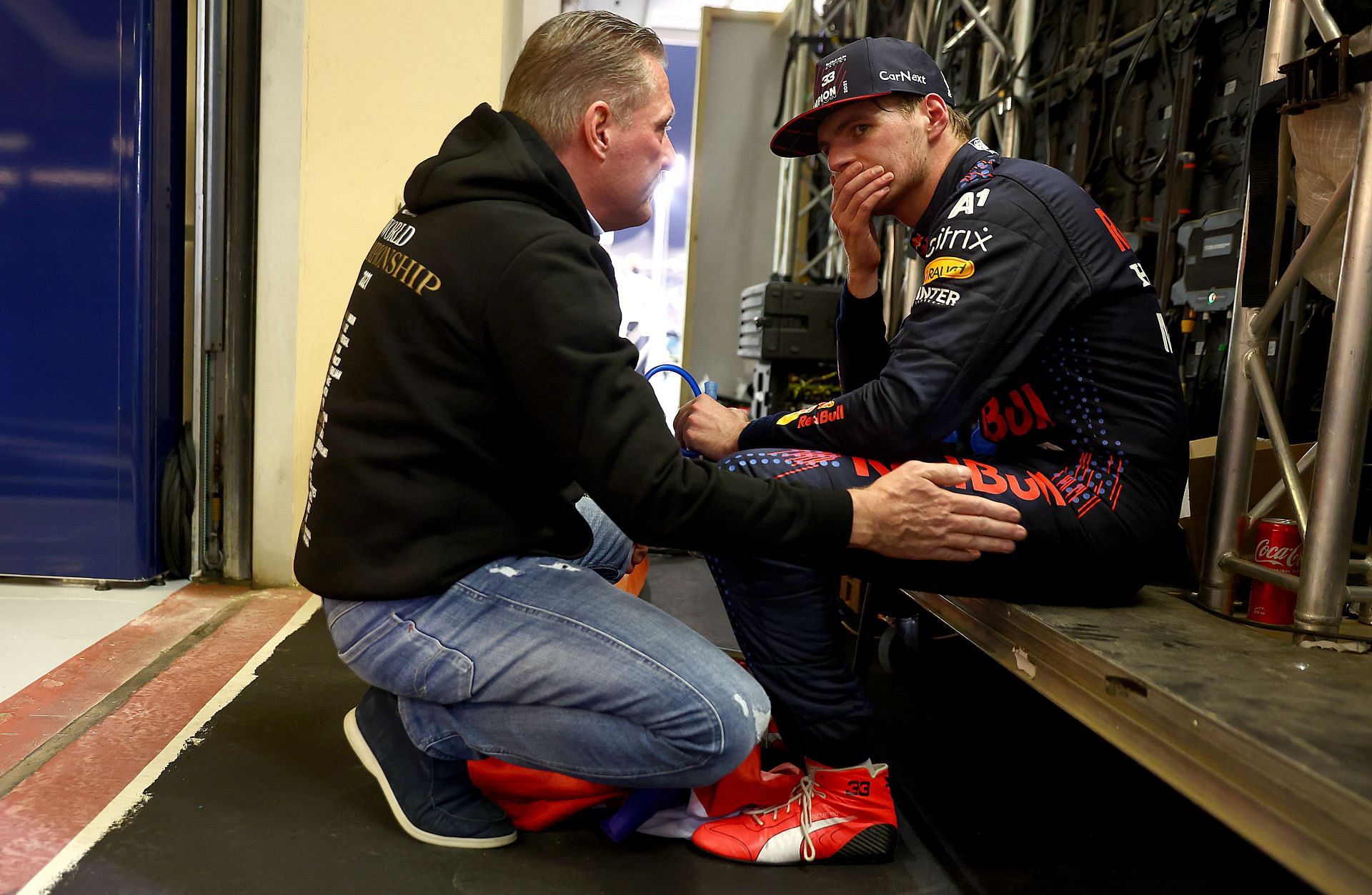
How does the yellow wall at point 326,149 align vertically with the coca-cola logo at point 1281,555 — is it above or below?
above

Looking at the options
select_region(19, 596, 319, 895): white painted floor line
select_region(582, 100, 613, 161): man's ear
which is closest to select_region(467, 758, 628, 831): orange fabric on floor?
select_region(19, 596, 319, 895): white painted floor line

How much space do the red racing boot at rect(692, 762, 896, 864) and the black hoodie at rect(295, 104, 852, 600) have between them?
0.46 m

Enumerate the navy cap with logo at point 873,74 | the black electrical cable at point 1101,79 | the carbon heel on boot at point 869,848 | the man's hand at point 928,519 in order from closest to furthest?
1. the man's hand at point 928,519
2. the carbon heel on boot at point 869,848
3. the navy cap with logo at point 873,74
4. the black electrical cable at point 1101,79

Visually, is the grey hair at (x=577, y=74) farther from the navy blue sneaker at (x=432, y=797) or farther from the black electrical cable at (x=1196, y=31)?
the black electrical cable at (x=1196, y=31)

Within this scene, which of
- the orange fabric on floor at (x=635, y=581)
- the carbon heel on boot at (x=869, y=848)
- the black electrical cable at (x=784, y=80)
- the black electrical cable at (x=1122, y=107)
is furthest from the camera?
the black electrical cable at (x=784, y=80)

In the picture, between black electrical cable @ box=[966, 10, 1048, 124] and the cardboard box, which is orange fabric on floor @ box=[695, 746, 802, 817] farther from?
black electrical cable @ box=[966, 10, 1048, 124]

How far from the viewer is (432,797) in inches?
62.2

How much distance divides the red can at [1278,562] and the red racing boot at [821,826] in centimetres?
77

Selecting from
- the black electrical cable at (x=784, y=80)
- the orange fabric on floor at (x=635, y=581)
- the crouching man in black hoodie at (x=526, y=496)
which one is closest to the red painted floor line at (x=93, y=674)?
the crouching man in black hoodie at (x=526, y=496)

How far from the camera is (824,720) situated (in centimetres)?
161

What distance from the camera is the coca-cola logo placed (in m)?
1.70

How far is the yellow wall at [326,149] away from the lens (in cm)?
311

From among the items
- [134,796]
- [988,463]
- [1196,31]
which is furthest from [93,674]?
[1196,31]

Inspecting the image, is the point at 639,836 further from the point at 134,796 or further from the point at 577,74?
the point at 577,74
